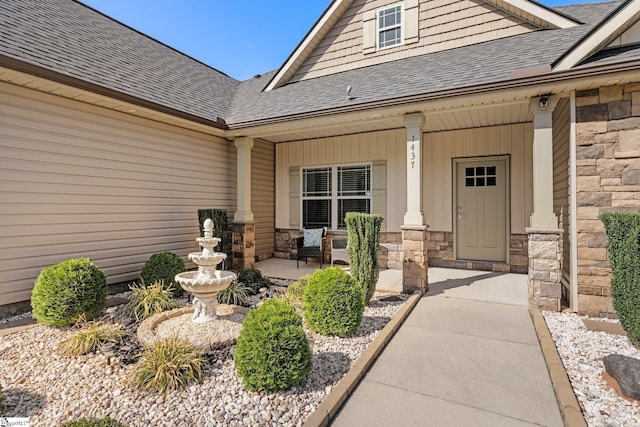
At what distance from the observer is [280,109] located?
6.30m

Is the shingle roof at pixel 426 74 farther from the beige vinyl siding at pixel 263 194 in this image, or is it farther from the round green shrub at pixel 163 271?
the round green shrub at pixel 163 271

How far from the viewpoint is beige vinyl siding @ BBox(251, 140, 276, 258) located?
24.7 ft

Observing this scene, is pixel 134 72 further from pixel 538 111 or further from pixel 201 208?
pixel 538 111

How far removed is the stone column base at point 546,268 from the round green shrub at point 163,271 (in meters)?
4.90

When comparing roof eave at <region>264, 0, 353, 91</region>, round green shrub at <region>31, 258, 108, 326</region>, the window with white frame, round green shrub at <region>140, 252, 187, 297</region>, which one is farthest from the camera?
the window with white frame

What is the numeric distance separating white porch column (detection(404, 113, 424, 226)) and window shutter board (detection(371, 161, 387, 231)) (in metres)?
1.93

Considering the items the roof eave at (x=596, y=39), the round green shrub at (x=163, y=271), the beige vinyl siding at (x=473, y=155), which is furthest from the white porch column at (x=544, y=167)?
the round green shrub at (x=163, y=271)

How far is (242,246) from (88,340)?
3.51 meters

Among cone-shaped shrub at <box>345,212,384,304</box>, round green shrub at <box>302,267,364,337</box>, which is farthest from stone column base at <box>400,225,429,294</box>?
round green shrub at <box>302,267,364,337</box>

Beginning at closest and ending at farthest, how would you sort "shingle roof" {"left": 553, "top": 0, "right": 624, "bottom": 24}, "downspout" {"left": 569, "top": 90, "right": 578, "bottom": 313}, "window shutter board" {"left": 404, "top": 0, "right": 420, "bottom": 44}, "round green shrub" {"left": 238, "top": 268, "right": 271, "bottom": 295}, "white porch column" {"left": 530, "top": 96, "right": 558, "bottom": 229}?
"downspout" {"left": 569, "top": 90, "right": 578, "bottom": 313} → "white porch column" {"left": 530, "top": 96, "right": 558, "bottom": 229} → "round green shrub" {"left": 238, "top": 268, "right": 271, "bottom": 295} → "shingle roof" {"left": 553, "top": 0, "right": 624, "bottom": 24} → "window shutter board" {"left": 404, "top": 0, "right": 420, "bottom": 44}

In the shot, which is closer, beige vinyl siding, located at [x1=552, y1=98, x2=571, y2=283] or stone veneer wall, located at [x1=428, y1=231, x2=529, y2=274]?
beige vinyl siding, located at [x1=552, y1=98, x2=571, y2=283]

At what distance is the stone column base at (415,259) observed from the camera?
15.6 ft

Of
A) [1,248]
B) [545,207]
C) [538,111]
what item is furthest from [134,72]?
[545,207]

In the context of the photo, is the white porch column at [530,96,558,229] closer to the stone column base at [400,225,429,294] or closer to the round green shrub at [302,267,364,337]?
the stone column base at [400,225,429,294]
